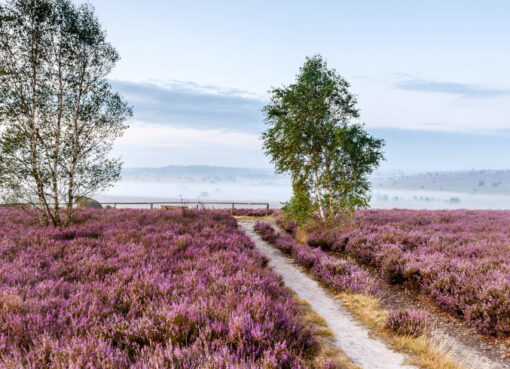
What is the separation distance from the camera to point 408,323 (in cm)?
521

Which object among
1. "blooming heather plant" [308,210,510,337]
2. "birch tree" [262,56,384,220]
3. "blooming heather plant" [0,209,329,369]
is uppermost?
"birch tree" [262,56,384,220]

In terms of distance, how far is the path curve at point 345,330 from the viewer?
14.4ft

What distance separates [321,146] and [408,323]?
419 inches

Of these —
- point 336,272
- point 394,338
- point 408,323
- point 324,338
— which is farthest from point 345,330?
point 336,272

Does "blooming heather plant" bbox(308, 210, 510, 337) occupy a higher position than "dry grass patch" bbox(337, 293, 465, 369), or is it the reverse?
"blooming heather plant" bbox(308, 210, 510, 337)

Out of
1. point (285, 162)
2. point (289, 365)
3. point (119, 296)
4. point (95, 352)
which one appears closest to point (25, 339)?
point (95, 352)

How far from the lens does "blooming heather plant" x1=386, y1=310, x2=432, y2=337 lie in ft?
16.6

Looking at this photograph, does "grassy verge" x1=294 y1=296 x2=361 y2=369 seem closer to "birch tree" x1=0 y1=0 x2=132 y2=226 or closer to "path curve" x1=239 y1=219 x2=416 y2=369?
"path curve" x1=239 y1=219 x2=416 y2=369

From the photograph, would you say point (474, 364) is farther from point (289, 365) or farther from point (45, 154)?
point (45, 154)

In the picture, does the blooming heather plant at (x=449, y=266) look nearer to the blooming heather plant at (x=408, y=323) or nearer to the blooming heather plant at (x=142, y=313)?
the blooming heather plant at (x=408, y=323)

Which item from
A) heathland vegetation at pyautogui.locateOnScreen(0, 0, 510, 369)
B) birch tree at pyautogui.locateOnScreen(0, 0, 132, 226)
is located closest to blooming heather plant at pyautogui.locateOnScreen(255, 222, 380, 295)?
heathland vegetation at pyautogui.locateOnScreen(0, 0, 510, 369)

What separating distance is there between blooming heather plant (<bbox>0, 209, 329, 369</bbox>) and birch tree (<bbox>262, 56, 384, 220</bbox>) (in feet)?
29.4

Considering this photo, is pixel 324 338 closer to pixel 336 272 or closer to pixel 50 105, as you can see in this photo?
pixel 336 272

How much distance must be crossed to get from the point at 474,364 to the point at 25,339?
642 cm
